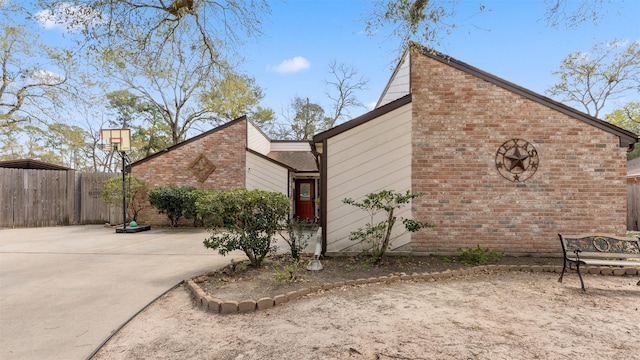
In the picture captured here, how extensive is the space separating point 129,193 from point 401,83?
10.1 m

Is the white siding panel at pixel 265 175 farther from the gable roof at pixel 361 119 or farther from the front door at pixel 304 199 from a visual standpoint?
the gable roof at pixel 361 119

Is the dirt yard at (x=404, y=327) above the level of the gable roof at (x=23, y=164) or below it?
below

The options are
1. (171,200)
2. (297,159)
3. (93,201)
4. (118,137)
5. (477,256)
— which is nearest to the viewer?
(477,256)

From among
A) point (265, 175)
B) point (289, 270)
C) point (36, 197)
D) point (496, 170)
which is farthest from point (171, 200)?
point (496, 170)

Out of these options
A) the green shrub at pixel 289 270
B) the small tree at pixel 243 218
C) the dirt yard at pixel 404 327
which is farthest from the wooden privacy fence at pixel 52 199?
the dirt yard at pixel 404 327

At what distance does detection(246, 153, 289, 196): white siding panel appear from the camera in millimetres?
11219

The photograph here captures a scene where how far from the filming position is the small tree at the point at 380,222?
17.0 ft

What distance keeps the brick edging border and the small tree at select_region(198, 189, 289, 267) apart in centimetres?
82

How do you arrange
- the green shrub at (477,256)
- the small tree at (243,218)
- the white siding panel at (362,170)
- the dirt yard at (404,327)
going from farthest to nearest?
the white siding panel at (362,170), the green shrub at (477,256), the small tree at (243,218), the dirt yard at (404,327)

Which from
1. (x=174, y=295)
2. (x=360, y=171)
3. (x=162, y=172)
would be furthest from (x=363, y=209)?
(x=162, y=172)

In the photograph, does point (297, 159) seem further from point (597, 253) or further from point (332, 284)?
point (597, 253)

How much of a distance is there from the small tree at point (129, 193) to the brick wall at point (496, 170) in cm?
1000

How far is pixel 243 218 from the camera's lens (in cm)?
474

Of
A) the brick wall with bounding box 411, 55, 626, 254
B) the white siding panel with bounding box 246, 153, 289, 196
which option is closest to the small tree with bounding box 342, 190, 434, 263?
the brick wall with bounding box 411, 55, 626, 254
